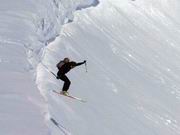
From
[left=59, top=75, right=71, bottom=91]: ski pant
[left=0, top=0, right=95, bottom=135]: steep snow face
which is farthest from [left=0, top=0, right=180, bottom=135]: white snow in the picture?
[left=59, top=75, right=71, bottom=91]: ski pant

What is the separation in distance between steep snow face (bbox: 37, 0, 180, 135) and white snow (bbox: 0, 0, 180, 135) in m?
0.05

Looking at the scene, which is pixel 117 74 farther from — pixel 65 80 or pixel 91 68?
pixel 65 80

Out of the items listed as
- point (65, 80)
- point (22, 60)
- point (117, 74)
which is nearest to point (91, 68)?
point (117, 74)

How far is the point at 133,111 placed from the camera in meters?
29.0

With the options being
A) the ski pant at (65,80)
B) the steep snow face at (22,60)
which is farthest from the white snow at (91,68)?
the ski pant at (65,80)

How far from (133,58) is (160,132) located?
420 inches

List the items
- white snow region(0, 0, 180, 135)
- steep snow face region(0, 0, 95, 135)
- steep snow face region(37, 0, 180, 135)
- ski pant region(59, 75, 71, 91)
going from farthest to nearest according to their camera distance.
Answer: steep snow face region(37, 0, 180, 135)
ski pant region(59, 75, 71, 91)
white snow region(0, 0, 180, 135)
steep snow face region(0, 0, 95, 135)

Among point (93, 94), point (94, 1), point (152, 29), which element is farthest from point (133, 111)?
point (152, 29)

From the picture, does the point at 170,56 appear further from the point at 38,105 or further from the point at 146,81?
the point at 38,105

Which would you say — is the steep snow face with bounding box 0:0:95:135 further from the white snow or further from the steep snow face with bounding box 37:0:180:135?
the steep snow face with bounding box 37:0:180:135

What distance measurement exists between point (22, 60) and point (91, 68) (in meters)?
15.2

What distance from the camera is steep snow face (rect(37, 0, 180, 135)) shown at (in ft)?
69.4

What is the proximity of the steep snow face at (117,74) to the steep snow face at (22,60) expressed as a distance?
2.84ft

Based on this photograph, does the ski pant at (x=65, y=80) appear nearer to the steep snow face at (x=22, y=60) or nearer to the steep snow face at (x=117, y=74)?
the steep snow face at (x=117, y=74)
